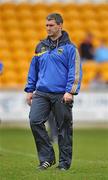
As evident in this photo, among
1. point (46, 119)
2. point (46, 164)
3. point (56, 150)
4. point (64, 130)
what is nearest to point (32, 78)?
point (46, 119)

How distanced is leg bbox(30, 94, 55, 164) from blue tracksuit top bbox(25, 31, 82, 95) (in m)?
0.20

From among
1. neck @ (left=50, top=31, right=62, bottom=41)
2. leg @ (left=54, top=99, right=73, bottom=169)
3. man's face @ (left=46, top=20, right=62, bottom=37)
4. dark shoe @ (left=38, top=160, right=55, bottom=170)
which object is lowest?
dark shoe @ (left=38, top=160, right=55, bottom=170)

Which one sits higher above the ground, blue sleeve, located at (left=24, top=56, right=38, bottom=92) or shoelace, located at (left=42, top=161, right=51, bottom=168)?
blue sleeve, located at (left=24, top=56, right=38, bottom=92)

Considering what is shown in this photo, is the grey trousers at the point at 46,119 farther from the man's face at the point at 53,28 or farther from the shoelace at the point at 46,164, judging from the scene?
the man's face at the point at 53,28

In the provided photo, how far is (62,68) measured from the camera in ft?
37.0

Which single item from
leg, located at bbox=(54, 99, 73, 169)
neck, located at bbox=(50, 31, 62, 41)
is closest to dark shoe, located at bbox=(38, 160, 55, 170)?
leg, located at bbox=(54, 99, 73, 169)

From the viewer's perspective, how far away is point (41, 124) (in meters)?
11.4

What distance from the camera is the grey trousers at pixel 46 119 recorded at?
37.3ft

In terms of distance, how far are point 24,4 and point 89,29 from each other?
281 cm

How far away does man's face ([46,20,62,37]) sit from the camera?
37.3 ft

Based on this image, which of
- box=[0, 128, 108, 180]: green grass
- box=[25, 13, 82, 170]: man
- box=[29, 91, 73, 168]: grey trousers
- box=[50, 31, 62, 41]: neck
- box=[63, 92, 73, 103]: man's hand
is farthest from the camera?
box=[50, 31, 62, 41]: neck

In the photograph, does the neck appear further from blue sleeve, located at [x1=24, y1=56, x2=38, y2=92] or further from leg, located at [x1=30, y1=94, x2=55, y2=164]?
leg, located at [x1=30, y1=94, x2=55, y2=164]

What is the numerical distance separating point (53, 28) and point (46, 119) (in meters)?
1.38

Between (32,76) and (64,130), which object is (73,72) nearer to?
(32,76)
